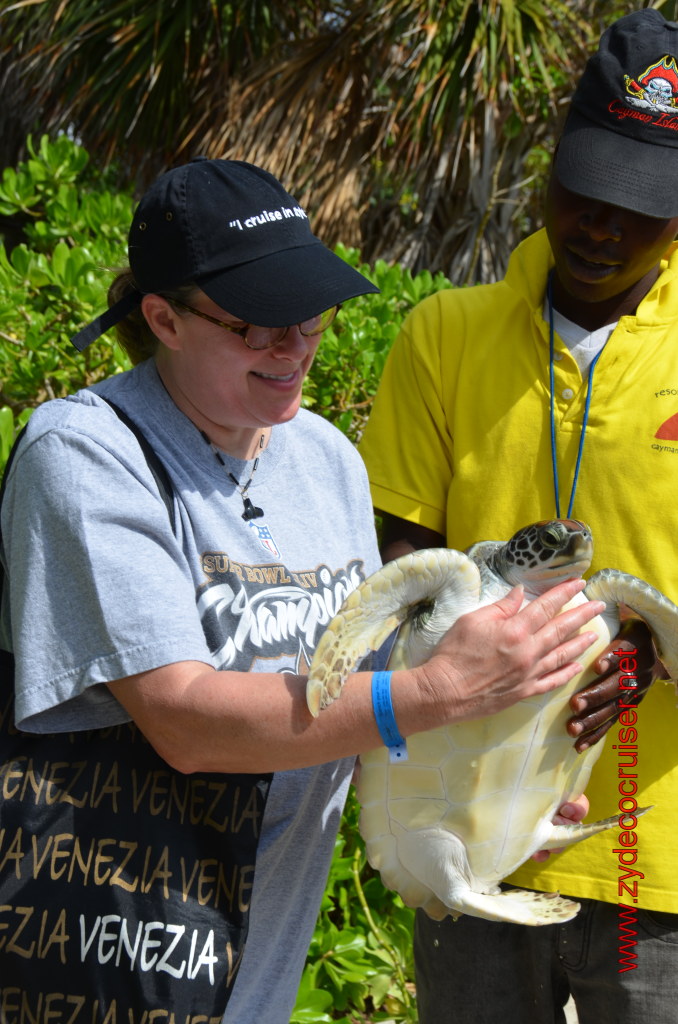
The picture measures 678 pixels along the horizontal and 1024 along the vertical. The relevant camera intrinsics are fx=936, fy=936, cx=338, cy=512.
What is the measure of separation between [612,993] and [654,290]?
1.19m

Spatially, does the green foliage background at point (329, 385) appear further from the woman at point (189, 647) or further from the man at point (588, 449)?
the woman at point (189, 647)

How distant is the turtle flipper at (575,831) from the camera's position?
5.01 ft

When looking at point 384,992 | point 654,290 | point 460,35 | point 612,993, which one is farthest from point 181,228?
point 460,35

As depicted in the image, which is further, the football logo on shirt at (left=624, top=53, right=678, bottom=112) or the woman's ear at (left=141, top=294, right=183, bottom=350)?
the football logo on shirt at (left=624, top=53, right=678, bottom=112)

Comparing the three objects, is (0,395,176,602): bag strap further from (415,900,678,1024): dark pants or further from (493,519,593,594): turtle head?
(415,900,678,1024): dark pants

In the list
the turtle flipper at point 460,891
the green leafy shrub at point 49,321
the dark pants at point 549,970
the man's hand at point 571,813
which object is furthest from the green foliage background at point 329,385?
the man's hand at point 571,813

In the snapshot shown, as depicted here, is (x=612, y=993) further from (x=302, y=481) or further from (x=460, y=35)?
(x=460, y=35)

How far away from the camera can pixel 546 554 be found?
146 cm

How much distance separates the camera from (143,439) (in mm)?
1245

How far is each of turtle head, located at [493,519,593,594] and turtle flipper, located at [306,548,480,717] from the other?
76 millimetres

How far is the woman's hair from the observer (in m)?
1.38

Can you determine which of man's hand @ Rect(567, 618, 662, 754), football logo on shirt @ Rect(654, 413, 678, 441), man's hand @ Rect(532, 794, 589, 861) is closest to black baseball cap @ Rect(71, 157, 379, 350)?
football logo on shirt @ Rect(654, 413, 678, 441)

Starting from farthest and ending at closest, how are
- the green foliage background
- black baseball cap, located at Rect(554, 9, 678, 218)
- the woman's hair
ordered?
the green foliage background
black baseball cap, located at Rect(554, 9, 678, 218)
the woman's hair

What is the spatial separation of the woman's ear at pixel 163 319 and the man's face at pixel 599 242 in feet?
2.24
